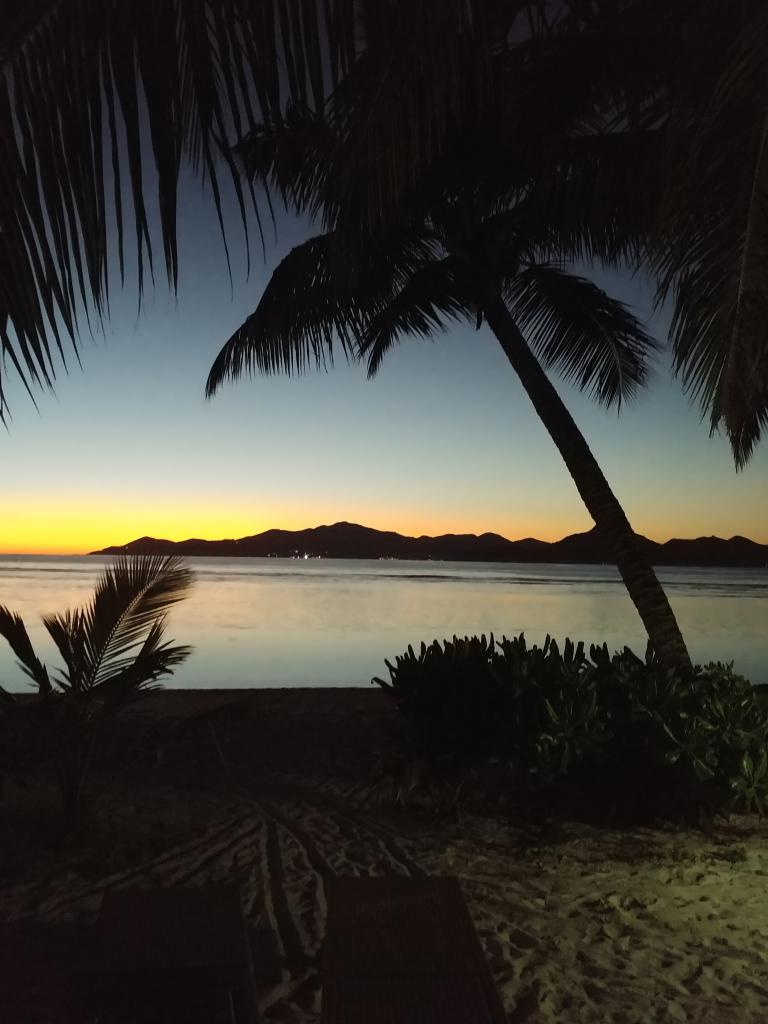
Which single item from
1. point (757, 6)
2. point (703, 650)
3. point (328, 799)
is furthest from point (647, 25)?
point (703, 650)

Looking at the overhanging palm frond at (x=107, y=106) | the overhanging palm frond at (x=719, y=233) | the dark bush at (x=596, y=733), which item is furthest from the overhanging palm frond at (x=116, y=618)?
the overhanging palm frond at (x=107, y=106)

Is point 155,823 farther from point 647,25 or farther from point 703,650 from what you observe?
point 703,650

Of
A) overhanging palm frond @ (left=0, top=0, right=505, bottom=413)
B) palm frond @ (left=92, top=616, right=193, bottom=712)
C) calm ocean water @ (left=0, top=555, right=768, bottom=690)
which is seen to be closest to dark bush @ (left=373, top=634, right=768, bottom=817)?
palm frond @ (left=92, top=616, right=193, bottom=712)

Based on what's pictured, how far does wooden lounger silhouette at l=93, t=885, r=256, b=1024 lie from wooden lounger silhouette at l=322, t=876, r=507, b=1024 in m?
0.22

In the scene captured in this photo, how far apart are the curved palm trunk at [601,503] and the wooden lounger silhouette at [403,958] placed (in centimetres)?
374

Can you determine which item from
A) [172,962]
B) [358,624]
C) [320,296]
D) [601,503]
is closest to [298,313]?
[320,296]

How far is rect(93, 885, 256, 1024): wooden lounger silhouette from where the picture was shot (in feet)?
5.87

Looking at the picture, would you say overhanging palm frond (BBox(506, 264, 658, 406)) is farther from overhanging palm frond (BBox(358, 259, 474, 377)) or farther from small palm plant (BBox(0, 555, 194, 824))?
small palm plant (BBox(0, 555, 194, 824))

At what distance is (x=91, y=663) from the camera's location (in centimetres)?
471

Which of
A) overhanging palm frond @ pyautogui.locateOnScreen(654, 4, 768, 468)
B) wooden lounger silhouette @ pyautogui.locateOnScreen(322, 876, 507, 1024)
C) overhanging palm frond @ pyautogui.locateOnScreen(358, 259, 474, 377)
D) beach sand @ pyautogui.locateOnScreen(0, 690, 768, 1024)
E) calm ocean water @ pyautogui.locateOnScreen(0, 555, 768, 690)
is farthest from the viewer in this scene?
calm ocean water @ pyautogui.locateOnScreen(0, 555, 768, 690)

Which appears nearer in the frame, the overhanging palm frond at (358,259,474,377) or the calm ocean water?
the overhanging palm frond at (358,259,474,377)

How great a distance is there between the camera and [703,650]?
18500mm

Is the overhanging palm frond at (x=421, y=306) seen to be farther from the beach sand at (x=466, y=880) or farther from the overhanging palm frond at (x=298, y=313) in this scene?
the beach sand at (x=466, y=880)

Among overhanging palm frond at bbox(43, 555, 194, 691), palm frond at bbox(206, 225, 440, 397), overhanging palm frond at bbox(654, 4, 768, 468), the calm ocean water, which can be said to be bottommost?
the calm ocean water
